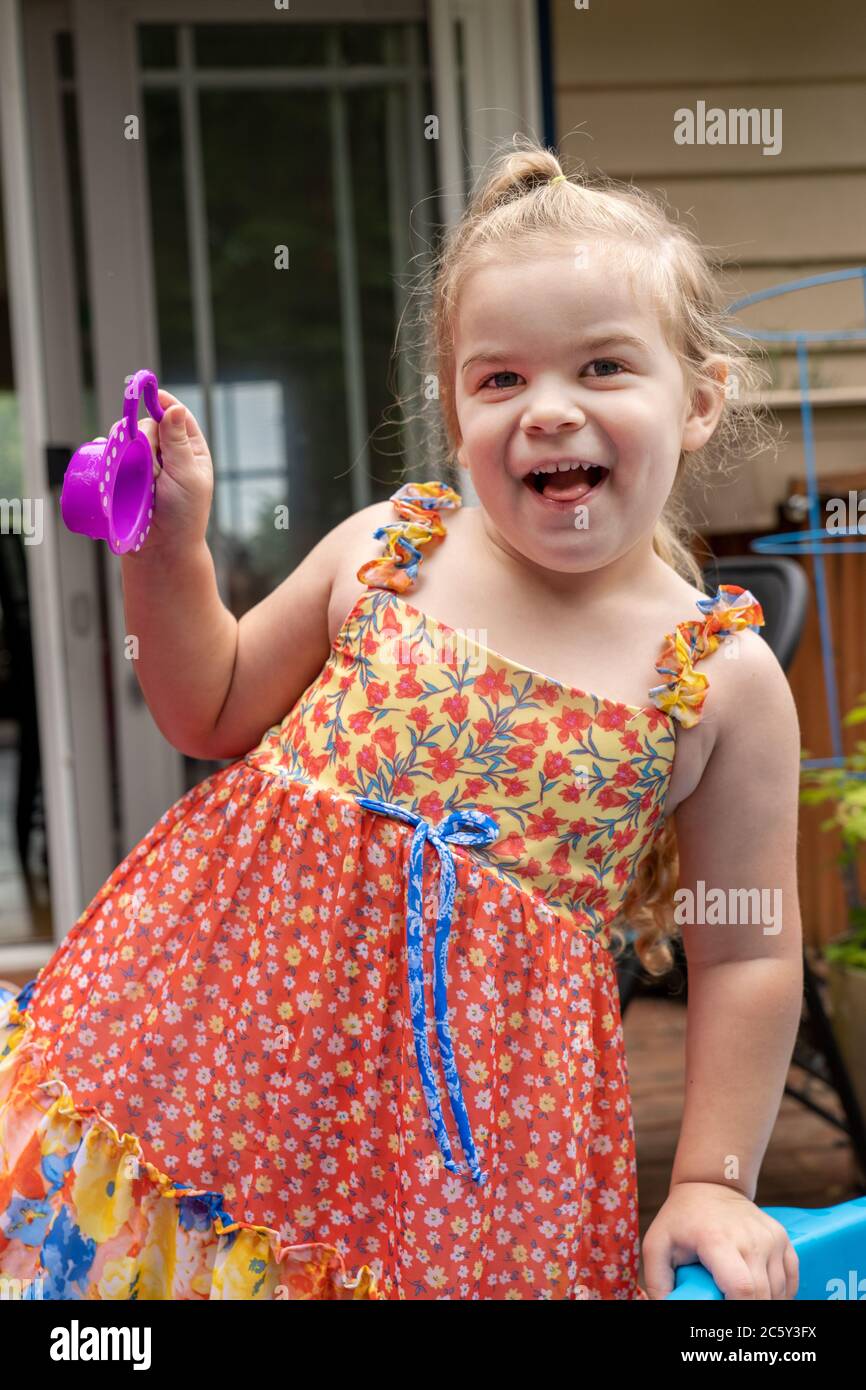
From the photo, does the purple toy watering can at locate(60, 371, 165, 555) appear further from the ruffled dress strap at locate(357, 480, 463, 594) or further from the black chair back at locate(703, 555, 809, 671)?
the black chair back at locate(703, 555, 809, 671)

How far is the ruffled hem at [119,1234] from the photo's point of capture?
0.87 meters

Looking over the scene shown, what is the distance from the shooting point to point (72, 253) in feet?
9.45

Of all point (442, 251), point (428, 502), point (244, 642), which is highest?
point (442, 251)

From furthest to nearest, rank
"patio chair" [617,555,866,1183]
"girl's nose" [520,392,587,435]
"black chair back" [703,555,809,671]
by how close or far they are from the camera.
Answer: "black chair back" [703,555,809,671] → "patio chair" [617,555,866,1183] → "girl's nose" [520,392,587,435]

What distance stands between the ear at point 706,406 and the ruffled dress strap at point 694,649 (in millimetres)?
119

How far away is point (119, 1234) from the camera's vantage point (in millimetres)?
882

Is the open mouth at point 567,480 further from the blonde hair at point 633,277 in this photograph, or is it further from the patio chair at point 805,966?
the patio chair at point 805,966

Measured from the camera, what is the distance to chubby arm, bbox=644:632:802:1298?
0.91m

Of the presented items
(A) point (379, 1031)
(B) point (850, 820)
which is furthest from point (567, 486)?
(B) point (850, 820)

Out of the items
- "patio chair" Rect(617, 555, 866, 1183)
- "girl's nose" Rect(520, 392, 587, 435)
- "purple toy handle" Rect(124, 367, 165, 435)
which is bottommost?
"patio chair" Rect(617, 555, 866, 1183)

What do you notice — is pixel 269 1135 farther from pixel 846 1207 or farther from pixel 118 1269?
pixel 846 1207

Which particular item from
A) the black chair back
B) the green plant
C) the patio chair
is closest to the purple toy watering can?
the patio chair

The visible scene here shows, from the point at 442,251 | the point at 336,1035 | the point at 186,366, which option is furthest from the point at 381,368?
the point at 336,1035
